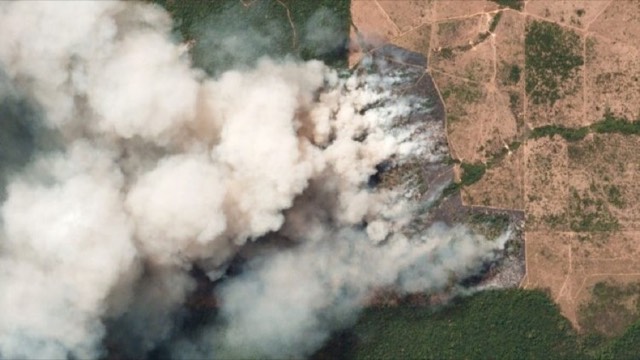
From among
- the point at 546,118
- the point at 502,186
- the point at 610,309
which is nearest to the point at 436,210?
the point at 502,186

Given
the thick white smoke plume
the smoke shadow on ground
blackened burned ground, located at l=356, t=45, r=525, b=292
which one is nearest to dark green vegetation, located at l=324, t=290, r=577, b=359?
→ blackened burned ground, located at l=356, t=45, r=525, b=292

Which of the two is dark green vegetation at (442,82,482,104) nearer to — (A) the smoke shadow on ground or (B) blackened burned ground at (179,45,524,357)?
(B) blackened burned ground at (179,45,524,357)

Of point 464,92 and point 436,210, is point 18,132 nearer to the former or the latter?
point 436,210

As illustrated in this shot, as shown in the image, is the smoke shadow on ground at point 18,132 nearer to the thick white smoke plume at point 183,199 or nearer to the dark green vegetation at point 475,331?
the thick white smoke plume at point 183,199

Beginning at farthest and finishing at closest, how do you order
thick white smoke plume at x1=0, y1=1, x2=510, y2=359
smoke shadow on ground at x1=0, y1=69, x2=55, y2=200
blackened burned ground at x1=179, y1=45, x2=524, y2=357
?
blackened burned ground at x1=179, y1=45, x2=524, y2=357 < smoke shadow on ground at x1=0, y1=69, x2=55, y2=200 < thick white smoke plume at x1=0, y1=1, x2=510, y2=359

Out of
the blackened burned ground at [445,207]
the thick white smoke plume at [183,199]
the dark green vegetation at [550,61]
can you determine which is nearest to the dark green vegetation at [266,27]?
the thick white smoke plume at [183,199]

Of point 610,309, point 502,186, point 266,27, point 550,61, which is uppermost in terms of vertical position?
point 266,27
